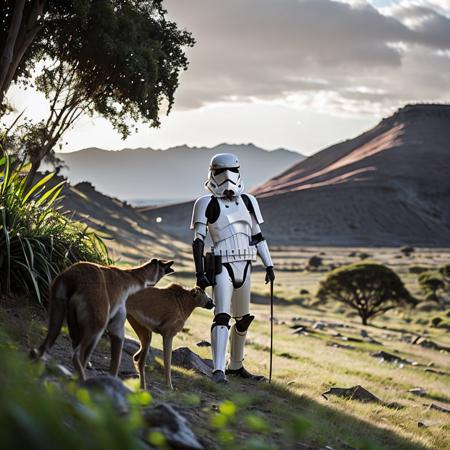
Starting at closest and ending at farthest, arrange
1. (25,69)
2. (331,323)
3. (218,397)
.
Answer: (218,397) → (25,69) → (331,323)

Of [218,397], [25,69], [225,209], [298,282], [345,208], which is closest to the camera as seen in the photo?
[218,397]

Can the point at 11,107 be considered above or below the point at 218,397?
above

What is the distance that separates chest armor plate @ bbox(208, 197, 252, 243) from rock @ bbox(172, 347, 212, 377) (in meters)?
1.82

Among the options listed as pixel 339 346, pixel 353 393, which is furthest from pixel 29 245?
pixel 339 346

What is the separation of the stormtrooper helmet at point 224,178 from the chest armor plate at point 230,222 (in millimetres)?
147

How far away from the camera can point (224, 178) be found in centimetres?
1106

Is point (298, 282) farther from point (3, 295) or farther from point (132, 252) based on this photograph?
point (3, 295)

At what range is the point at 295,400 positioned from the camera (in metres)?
10.2

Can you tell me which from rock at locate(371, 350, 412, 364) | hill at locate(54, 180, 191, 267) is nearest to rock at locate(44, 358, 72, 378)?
rock at locate(371, 350, 412, 364)

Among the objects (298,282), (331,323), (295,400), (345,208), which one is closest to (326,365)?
(295,400)

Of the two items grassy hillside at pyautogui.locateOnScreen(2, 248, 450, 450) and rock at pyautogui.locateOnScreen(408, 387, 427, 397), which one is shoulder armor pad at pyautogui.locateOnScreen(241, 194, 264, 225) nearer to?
grassy hillside at pyautogui.locateOnScreen(2, 248, 450, 450)

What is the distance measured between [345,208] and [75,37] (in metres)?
167

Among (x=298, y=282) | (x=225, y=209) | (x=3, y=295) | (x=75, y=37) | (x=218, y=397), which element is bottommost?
(x=298, y=282)

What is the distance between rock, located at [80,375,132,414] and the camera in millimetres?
5109
